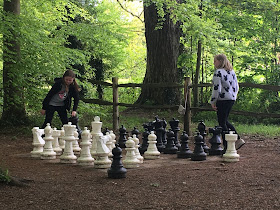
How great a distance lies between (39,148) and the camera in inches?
278

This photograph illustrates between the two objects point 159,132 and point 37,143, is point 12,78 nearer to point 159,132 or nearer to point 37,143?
point 37,143

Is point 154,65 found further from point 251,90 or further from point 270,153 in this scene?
point 270,153

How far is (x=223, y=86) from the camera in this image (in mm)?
6816

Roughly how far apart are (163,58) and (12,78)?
6.04 meters

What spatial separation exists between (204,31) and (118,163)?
7230 millimetres

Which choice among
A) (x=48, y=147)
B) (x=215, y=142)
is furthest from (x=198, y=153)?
(x=48, y=147)

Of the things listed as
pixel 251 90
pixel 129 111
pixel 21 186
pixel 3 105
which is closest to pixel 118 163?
pixel 21 186

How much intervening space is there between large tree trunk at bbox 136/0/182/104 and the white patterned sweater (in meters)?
8.06

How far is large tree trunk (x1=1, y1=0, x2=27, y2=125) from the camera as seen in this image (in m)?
10.1

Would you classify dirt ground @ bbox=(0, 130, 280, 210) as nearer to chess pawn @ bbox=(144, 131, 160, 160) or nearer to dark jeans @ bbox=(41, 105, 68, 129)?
chess pawn @ bbox=(144, 131, 160, 160)

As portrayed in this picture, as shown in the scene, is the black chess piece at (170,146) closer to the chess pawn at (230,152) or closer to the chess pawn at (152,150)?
the chess pawn at (152,150)

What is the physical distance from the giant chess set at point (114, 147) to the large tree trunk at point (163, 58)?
7.14m

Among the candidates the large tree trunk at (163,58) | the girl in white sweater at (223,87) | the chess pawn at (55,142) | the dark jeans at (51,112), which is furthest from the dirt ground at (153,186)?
the large tree trunk at (163,58)

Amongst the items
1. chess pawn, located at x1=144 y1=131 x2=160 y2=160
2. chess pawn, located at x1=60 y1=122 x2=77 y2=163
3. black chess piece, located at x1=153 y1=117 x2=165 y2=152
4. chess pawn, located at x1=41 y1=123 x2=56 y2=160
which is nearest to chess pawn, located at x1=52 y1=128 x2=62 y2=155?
chess pawn, located at x1=41 y1=123 x2=56 y2=160
